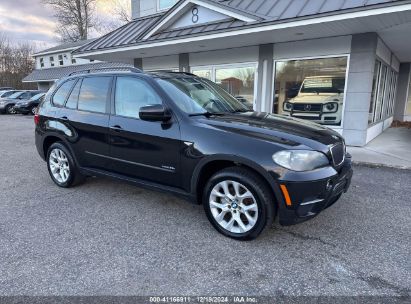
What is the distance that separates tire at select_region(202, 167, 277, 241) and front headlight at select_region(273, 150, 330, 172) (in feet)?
0.98

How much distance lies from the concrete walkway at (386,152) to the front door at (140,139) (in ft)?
15.5

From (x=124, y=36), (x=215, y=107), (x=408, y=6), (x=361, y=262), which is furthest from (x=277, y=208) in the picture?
(x=124, y=36)

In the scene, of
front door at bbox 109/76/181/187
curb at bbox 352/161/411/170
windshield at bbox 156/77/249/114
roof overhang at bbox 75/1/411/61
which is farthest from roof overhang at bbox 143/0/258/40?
front door at bbox 109/76/181/187

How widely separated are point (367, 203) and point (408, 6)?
3.87 metres

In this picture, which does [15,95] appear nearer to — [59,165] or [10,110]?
[10,110]

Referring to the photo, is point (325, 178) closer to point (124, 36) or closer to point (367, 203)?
point (367, 203)

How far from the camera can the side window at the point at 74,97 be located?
4555mm

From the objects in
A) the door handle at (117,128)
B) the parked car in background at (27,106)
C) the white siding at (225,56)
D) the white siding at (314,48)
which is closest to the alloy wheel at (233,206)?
the door handle at (117,128)

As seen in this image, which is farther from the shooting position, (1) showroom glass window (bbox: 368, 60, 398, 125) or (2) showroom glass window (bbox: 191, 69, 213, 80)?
(2) showroom glass window (bbox: 191, 69, 213, 80)

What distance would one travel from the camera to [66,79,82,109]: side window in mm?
4555

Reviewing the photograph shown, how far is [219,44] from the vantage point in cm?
936

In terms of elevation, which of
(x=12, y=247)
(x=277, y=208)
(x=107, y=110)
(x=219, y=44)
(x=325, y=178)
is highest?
(x=219, y=44)

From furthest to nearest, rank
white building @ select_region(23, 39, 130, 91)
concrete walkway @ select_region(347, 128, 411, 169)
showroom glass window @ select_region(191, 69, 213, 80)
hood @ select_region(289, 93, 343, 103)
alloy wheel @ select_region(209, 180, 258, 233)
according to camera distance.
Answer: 1. white building @ select_region(23, 39, 130, 91)
2. showroom glass window @ select_region(191, 69, 213, 80)
3. hood @ select_region(289, 93, 343, 103)
4. concrete walkway @ select_region(347, 128, 411, 169)
5. alloy wheel @ select_region(209, 180, 258, 233)

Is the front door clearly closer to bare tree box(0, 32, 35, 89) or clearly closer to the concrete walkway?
the concrete walkway
